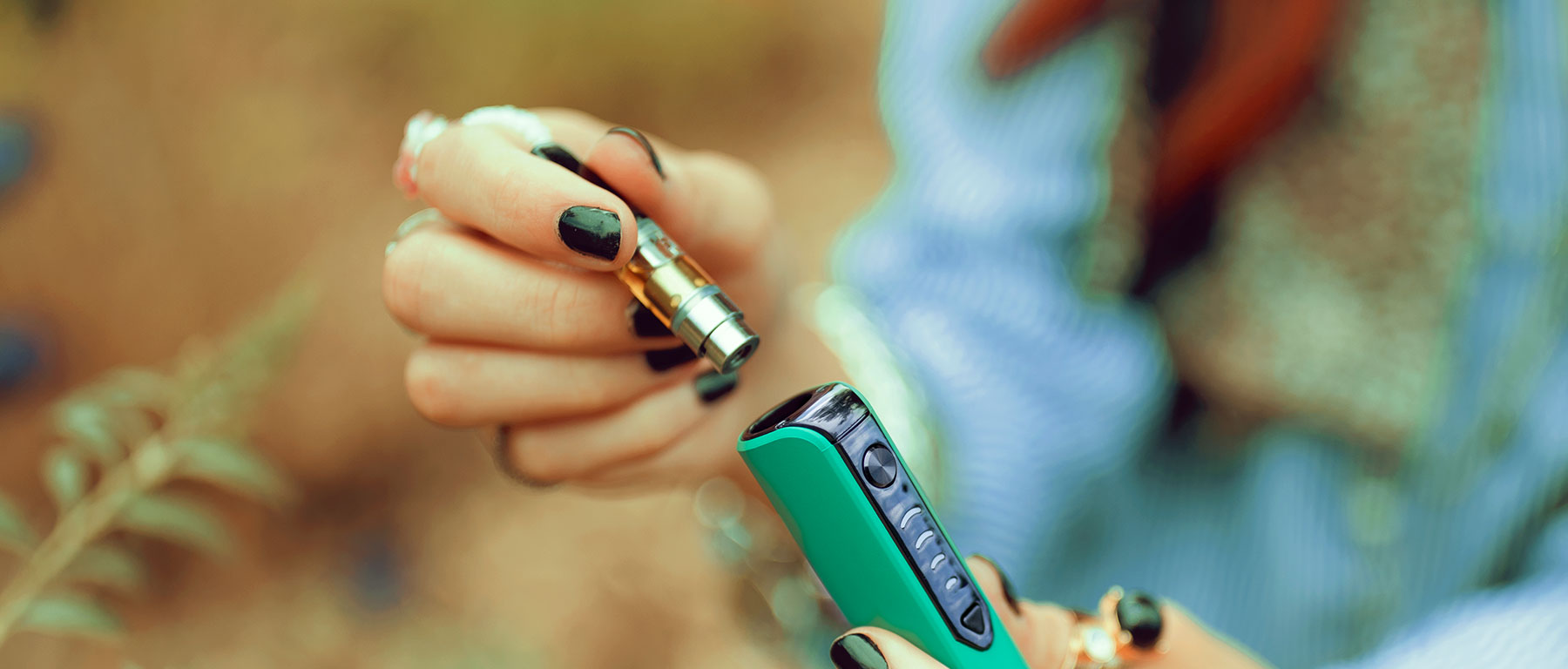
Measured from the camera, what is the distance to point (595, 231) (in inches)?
12.9

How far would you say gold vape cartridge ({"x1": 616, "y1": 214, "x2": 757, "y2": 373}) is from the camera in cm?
31

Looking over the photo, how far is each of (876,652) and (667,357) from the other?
17cm

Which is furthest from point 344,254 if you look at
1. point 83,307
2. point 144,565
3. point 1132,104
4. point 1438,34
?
point 1438,34

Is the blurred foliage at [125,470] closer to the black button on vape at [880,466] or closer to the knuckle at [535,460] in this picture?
the knuckle at [535,460]

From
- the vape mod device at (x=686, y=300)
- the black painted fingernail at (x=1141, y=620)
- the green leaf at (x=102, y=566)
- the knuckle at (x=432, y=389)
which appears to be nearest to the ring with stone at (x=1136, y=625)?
the black painted fingernail at (x=1141, y=620)

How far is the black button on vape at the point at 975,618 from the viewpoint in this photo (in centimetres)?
31

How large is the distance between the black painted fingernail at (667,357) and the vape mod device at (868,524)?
12 cm

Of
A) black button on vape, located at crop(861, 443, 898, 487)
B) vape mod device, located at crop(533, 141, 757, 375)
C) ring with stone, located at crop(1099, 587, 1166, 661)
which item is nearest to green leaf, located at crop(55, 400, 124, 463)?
vape mod device, located at crop(533, 141, 757, 375)

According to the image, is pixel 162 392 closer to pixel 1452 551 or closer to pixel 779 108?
pixel 1452 551

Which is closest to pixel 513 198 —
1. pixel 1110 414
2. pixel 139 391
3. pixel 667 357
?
pixel 667 357

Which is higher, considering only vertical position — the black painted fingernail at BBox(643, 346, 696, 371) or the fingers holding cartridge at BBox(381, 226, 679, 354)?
the fingers holding cartridge at BBox(381, 226, 679, 354)

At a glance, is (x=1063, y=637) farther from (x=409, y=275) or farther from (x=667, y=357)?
(x=409, y=275)

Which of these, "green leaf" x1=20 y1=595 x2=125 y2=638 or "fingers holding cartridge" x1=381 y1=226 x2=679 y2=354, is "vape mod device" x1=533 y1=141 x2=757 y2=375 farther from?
"green leaf" x1=20 y1=595 x2=125 y2=638

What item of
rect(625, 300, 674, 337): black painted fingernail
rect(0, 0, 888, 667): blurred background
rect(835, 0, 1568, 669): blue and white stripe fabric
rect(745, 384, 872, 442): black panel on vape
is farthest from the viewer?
rect(0, 0, 888, 667): blurred background
